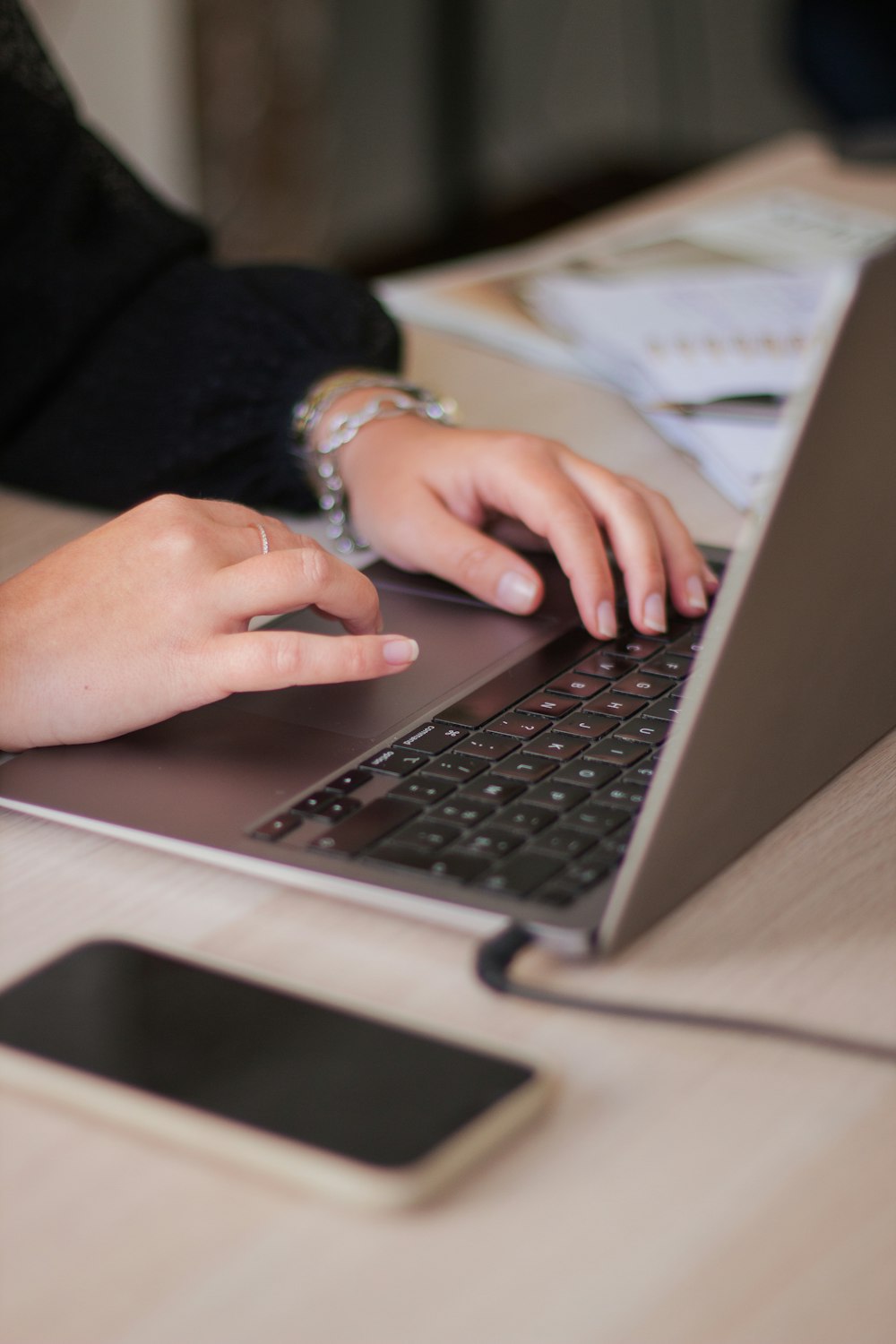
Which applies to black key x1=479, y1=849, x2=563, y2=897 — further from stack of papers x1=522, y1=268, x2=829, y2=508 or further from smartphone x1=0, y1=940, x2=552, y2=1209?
stack of papers x1=522, y1=268, x2=829, y2=508

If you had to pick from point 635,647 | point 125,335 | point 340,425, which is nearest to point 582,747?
point 635,647

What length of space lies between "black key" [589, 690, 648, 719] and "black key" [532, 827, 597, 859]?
0.33 feet

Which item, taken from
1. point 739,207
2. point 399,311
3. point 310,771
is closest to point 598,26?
point 739,207

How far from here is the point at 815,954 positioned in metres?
0.48

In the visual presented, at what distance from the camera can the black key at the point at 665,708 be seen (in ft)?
1.99

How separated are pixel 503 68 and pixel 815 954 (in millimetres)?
3854

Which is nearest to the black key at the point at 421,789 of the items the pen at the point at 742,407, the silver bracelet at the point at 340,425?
the silver bracelet at the point at 340,425

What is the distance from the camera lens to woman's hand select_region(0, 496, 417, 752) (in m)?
0.59

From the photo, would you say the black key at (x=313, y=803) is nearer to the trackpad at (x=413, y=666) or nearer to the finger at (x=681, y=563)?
the trackpad at (x=413, y=666)

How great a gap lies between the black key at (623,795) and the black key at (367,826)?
2.7 inches

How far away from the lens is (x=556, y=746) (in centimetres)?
58

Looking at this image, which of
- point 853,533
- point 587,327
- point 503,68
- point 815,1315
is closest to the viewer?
point 815,1315

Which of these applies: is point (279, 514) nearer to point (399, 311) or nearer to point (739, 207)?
point (399, 311)

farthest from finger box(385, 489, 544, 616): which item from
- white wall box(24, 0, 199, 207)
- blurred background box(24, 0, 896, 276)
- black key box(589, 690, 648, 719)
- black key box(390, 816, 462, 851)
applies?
white wall box(24, 0, 199, 207)
